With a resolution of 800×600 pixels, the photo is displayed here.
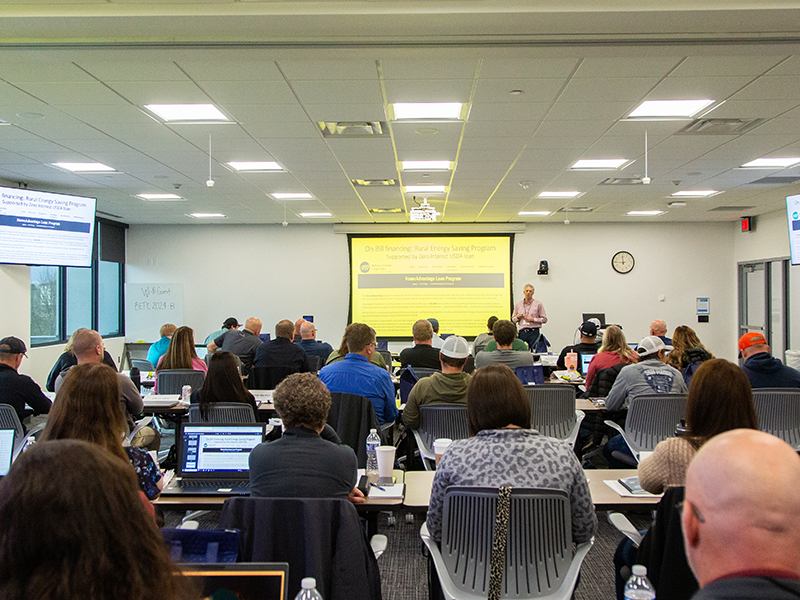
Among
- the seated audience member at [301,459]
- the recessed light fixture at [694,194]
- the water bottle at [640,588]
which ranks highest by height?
the recessed light fixture at [694,194]

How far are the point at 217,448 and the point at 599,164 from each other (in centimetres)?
550

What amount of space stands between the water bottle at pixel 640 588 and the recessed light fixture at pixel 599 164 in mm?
5301

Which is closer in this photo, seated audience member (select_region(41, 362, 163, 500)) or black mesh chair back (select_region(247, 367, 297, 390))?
seated audience member (select_region(41, 362, 163, 500))

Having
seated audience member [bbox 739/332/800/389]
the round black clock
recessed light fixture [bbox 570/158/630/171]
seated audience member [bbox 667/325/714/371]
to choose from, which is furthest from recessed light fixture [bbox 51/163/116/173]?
the round black clock

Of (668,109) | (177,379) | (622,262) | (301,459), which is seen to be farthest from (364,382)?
(622,262)

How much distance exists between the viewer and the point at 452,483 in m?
2.10

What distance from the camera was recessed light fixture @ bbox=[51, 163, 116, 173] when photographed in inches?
260

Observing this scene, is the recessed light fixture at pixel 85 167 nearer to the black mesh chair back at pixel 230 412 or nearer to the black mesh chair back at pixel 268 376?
the black mesh chair back at pixel 268 376

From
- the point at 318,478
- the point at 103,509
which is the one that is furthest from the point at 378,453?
the point at 103,509

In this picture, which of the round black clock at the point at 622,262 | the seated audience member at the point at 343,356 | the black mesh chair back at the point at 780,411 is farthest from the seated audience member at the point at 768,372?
the round black clock at the point at 622,262

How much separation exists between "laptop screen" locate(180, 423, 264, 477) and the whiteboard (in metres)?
9.64

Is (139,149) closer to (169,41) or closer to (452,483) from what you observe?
(169,41)

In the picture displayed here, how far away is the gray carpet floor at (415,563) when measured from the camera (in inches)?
123

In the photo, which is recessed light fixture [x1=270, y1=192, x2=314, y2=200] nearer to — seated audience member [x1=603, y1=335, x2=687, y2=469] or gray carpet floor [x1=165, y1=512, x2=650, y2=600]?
gray carpet floor [x1=165, y1=512, x2=650, y2=600]
